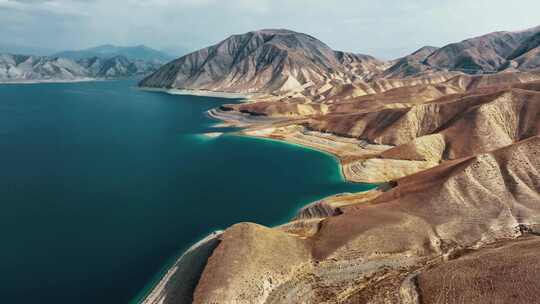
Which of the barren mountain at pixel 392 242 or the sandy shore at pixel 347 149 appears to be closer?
the barren mountain at pixel 392 242

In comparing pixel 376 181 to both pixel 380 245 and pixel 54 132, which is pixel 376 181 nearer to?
pixel 380 245

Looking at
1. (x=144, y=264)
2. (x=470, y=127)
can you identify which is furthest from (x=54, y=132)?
(x=470, y=127)

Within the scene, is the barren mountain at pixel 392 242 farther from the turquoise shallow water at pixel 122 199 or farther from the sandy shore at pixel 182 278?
the turquoise shallow water at pixel 122 199

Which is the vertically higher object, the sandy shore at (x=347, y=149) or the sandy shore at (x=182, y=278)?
the sandy shore at (x=347, y=149)

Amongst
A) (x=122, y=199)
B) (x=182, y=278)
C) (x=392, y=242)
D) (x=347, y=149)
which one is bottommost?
A: (x=182, y=278)

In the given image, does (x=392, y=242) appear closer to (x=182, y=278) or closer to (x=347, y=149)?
(x=182, y=278)

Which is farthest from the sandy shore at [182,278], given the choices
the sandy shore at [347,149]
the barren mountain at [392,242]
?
the sandy shore at [347,149]

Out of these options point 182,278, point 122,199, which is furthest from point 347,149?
point 182,278

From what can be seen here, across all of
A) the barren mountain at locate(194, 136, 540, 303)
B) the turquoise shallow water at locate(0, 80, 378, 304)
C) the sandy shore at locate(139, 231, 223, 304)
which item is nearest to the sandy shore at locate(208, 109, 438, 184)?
the turquoise shallow water at locate(0, 80, 378, 304)
